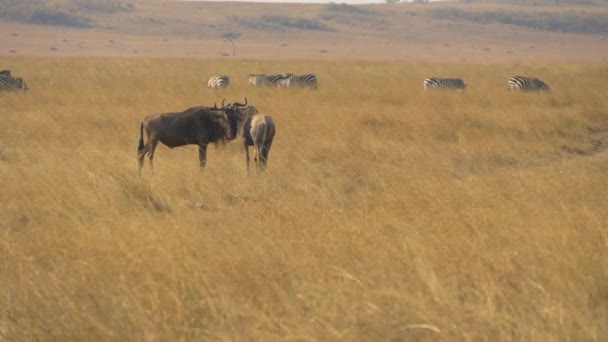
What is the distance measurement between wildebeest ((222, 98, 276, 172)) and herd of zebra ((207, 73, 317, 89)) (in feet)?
41.5

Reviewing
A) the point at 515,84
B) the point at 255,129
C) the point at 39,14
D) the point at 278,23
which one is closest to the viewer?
the point at 255,129

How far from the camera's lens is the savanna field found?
4066 millimetres

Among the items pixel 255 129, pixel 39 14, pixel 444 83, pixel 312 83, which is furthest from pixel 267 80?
pixel 39 14

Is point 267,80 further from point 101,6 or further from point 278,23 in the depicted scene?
point 101,6

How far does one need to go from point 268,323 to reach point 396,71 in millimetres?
28649

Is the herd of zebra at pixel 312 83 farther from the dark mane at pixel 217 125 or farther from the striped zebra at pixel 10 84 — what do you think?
the dark mane at pixel 217 125

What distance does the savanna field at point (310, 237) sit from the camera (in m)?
4.07

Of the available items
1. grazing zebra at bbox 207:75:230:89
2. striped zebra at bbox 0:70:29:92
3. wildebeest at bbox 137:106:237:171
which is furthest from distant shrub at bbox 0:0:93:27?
wildebeest at bbox 137:106:237:171

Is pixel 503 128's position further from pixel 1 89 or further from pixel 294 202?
pixel 1 89

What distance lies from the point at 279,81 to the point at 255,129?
1467 cm

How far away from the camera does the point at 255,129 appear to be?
9625 millimetres

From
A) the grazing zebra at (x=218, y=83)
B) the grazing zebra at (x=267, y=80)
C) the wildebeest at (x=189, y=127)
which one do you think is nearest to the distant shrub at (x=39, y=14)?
the grazing zebra at (x=267, y=80)

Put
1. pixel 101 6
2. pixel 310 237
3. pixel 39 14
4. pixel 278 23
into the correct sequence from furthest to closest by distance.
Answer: pixel 101 6 < pixel 278 23 < pixel 39 14 < pixel 310 237

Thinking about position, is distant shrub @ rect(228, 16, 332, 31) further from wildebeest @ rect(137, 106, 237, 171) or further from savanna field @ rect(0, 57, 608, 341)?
wildebeest @ rect(137, 106, 237, 171)
